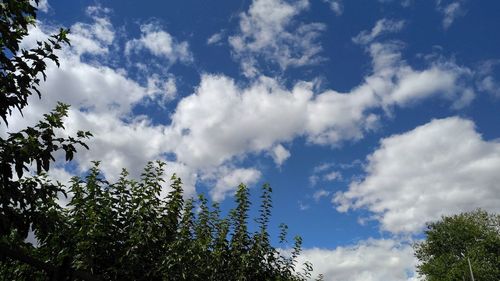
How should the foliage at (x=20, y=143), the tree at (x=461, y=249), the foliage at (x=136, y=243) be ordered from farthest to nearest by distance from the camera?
the tree at (x=461, y=249), the foliage at (x=136, y=243), the foliage at (x=20, y=143)

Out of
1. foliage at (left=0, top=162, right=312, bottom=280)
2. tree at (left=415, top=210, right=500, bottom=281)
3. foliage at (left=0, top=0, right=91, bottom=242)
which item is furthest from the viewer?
tree at (left=415, top=210, right=500, bottom=281)

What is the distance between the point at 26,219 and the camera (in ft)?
13.8

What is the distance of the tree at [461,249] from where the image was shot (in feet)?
216

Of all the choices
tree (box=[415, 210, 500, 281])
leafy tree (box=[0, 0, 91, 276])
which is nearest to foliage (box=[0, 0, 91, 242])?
leafy tree (box=[0, 0, 91, 276])

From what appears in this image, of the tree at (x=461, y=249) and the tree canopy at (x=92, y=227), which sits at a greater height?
the tree at (x=461, y=249)

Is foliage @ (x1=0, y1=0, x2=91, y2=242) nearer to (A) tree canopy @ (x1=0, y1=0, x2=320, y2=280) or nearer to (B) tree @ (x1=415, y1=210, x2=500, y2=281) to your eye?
(A) tree canopy @ (x1=0, y1=0, x2=320, y2=280)

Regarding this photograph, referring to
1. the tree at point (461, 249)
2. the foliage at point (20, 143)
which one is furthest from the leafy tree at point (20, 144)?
the tree at point (461, 249)

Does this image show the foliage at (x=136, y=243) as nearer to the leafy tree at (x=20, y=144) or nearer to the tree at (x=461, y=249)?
the leafy tree at (x=20, y=144)

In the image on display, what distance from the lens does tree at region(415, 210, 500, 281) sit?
6594 cm

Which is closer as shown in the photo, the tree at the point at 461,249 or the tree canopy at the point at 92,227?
the tree canopy at the point at 92,227

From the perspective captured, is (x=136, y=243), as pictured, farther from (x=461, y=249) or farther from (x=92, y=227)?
(x=461, y=249)

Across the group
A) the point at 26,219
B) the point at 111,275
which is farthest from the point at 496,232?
Answer: the point at 26,219

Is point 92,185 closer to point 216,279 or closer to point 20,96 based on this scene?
point 216,279

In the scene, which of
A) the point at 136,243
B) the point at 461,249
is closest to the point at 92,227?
the point at 136,243
